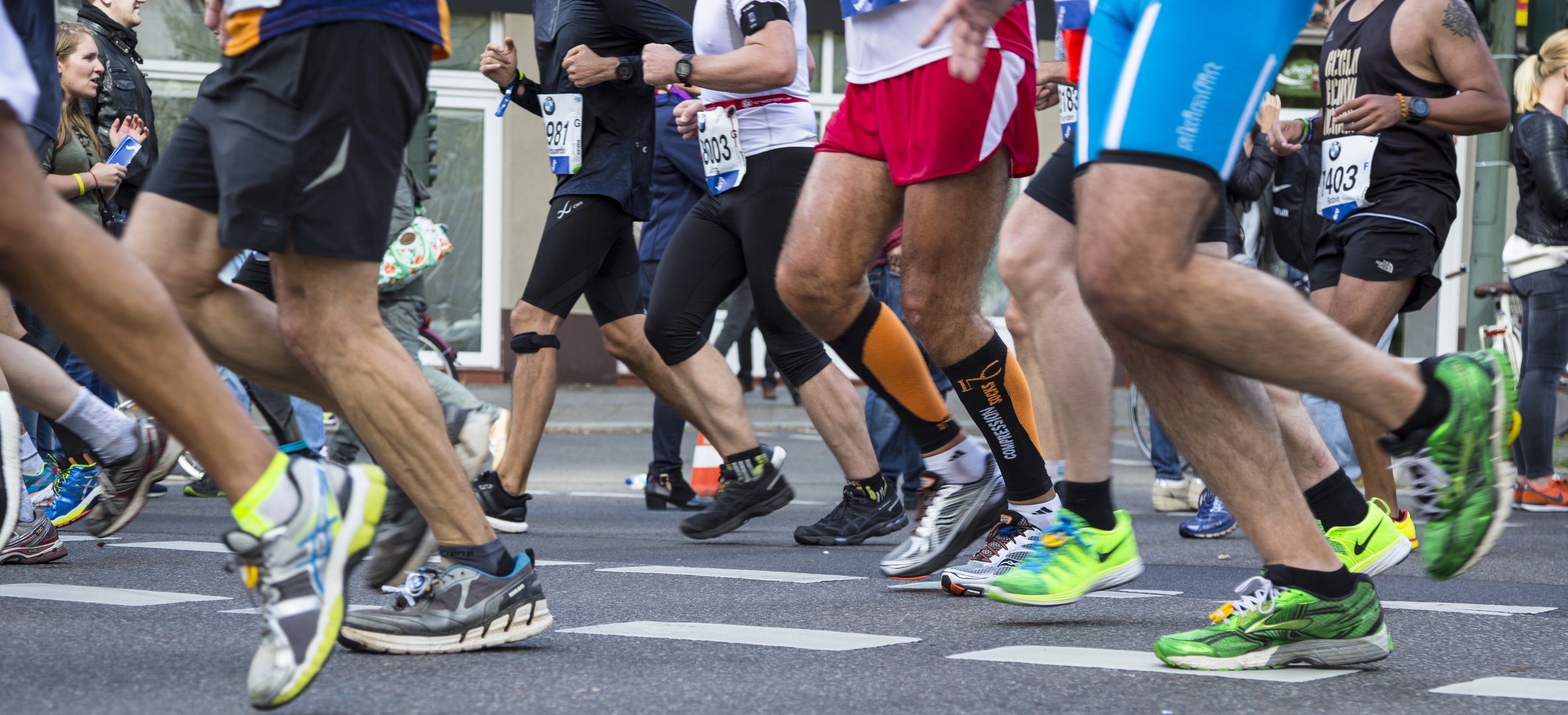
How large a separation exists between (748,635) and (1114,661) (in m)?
0.67

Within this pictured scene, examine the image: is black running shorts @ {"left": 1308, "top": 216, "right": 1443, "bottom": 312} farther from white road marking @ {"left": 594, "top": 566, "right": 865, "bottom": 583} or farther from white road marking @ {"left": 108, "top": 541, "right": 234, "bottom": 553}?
white road marking @ {"left": 108, "top": 541, "right": 234, "bottom": 553}

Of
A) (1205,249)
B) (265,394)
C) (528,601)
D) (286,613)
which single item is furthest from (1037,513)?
(265,394)

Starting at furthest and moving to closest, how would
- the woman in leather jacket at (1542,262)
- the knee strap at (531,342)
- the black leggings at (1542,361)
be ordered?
the black leggings at (1542,361) < the woman in leather jacket at (1542,262) < the knee strap at (531,342)

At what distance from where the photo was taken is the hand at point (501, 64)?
5.85 meters

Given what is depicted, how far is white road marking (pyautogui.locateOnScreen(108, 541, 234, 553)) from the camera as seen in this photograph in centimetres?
469

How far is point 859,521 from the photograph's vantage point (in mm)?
5219

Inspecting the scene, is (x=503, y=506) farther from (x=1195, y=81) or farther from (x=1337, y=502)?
(x=1195, y=81)

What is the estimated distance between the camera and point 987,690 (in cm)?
252

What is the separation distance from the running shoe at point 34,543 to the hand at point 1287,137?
3696mm

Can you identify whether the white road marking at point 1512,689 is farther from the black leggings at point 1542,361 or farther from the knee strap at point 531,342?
the black leggings at point 1542,361

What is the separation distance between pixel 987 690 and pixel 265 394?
525 centimetres

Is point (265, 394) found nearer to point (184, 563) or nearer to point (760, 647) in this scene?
point (184, 563)

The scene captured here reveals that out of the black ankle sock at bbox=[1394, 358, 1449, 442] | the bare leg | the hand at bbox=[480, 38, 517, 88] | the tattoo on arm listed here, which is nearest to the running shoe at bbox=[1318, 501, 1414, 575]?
the black ankle sock at bbox=[1394, 358, 1449, 442]

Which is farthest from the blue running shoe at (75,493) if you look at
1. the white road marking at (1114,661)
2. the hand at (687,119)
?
the white road marking at (1114,661)
